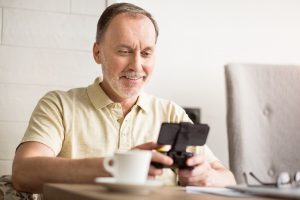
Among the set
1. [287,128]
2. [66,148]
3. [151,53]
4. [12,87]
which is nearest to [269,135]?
[287,128]

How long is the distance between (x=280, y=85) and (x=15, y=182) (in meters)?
1.24

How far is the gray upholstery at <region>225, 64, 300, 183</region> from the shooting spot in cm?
222

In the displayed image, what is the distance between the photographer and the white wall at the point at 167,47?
224 centimetres

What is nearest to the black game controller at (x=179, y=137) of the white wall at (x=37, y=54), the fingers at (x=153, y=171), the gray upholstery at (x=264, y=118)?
the fingers at (x=153, y=171)

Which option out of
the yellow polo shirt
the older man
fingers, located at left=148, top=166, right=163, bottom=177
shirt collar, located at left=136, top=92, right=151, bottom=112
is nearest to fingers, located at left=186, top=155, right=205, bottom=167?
fingers, located at left=148, top=166, right=163, bottom=177

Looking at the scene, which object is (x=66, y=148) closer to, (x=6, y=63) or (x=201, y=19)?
(x=6, y=63)

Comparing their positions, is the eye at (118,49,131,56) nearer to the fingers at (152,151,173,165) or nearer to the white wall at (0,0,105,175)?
the white wall at (0,0,105,175)

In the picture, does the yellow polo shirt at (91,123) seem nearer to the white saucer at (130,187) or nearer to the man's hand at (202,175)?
the man's hand at (202,175)

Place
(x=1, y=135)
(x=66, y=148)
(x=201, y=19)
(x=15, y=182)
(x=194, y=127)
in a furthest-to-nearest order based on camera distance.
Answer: (x=201, y=19) < (x=1, y=135) < (x=66, y=148) < (x=15, y=182) < (x=194, y=127)

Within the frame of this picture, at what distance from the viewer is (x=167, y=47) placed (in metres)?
2.47

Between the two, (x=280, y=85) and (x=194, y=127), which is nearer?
(x=194, y=127)

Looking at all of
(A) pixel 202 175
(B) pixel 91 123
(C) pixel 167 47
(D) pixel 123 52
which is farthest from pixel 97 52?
(A) pixel 202 175

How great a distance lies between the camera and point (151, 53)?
6.24 feet

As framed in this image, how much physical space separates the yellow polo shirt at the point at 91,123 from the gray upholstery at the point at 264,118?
371mm
